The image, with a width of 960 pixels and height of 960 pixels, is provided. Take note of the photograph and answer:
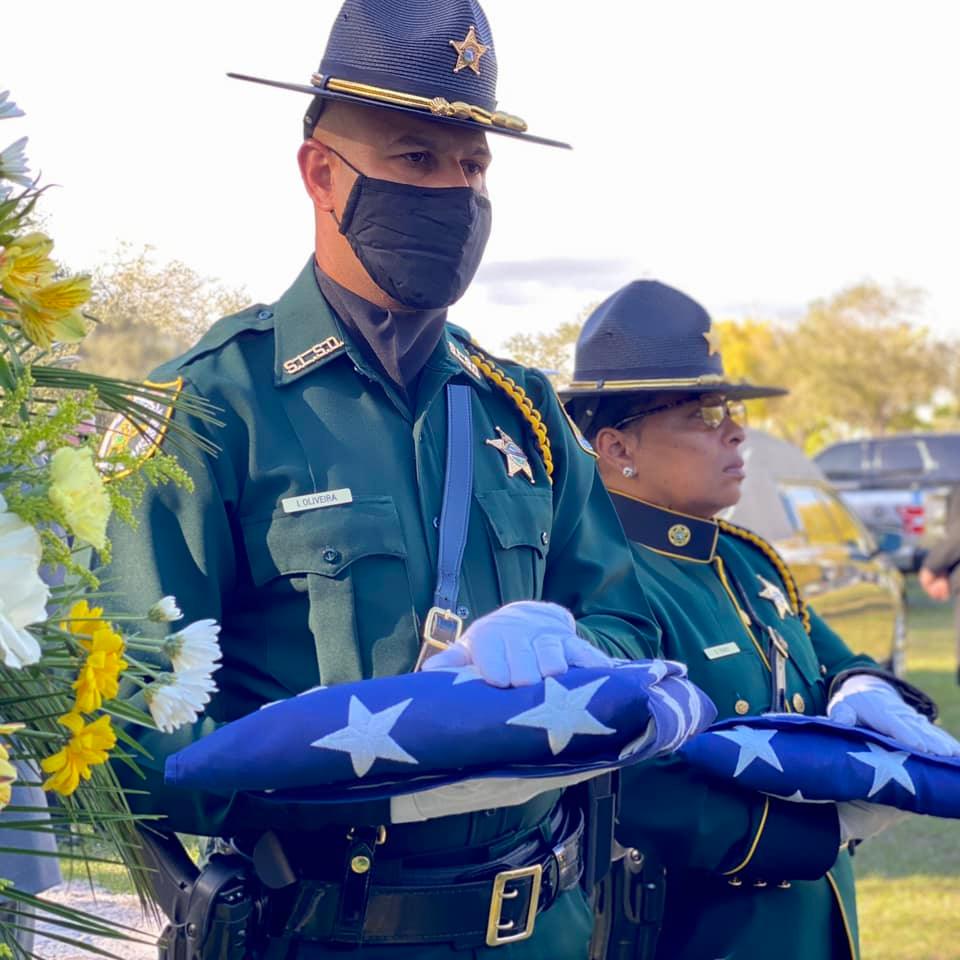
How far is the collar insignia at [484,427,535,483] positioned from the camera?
2.30m

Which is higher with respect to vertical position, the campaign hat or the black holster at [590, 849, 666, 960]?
the campaign hat

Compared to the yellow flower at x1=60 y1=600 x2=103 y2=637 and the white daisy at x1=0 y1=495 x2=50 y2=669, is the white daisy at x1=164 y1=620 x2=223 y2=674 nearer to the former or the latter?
the yellow flower at x1=60 y1=600 x2=103 y2=637

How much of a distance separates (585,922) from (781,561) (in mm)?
1294

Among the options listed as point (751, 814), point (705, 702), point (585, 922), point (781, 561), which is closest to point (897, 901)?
point (781, 561)

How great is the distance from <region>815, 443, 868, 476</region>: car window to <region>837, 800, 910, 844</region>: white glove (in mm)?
20710

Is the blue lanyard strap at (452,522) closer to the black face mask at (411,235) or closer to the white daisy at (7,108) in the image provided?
the black face mask at (411,235)

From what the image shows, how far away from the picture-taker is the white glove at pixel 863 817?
105 inches

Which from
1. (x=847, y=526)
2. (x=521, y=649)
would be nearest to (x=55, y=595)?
(x=521, y=649)

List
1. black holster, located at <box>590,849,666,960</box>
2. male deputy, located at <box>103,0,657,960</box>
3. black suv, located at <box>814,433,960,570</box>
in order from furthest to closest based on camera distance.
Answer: black suv, located at <box>814,433,960,570</box> < black holster, located at <box>590,849,666,960</box> < male deputy, located at <box>103,0,657,960</box>

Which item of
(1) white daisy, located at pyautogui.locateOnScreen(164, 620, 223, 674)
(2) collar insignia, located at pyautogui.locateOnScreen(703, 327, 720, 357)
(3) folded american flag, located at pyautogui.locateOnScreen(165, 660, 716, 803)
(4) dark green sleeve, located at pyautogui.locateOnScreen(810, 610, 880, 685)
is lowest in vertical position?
(4) dark green sleeve, located at pyautogui.locateOnScreen(810, 610, 880, 685)

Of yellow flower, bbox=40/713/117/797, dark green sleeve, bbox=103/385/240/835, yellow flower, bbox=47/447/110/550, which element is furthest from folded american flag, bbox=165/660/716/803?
yellow flower, bbox=47/447/110/550

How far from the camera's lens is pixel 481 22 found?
7.55 feet

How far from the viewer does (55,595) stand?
3.96ft

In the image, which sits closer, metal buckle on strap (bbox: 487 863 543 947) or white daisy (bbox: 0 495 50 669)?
white daisy (bbox: 0 495 50 669)
